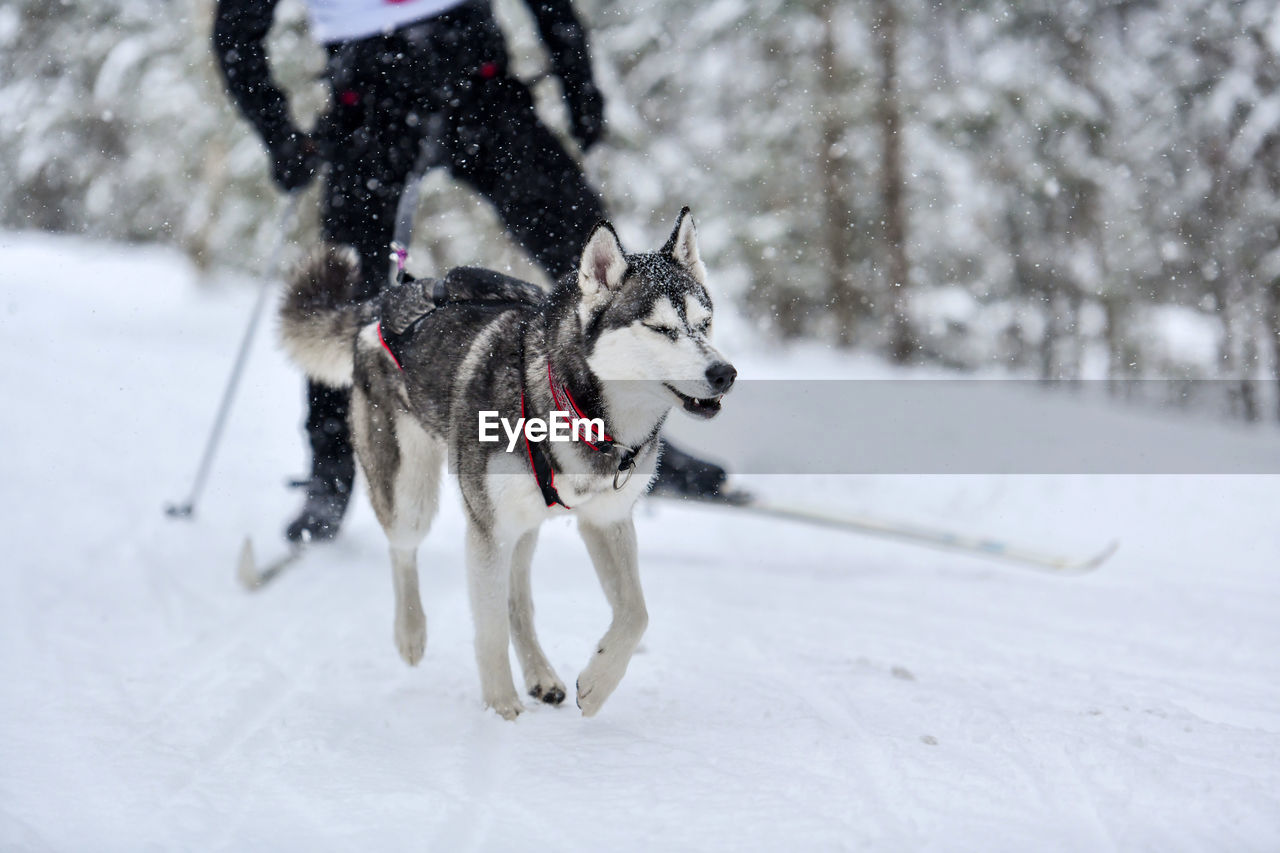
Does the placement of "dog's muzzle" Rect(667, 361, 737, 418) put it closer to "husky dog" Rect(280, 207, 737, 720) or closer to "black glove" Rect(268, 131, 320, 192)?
"husky dog" Rect(280, 207, 737, 720)

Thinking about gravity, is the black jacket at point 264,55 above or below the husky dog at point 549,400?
above

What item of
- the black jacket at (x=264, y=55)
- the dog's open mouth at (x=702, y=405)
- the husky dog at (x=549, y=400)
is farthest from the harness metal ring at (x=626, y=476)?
the black jacket at (x=264, y=55)

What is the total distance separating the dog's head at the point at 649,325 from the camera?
2.39 meters

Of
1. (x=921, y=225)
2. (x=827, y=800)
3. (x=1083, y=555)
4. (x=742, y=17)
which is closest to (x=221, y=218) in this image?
(x=742, y=17)

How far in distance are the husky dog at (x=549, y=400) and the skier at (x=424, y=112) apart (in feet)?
2.50

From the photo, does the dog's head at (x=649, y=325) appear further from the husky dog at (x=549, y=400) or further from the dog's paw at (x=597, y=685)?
the dog's paw at (x=597, y=685)

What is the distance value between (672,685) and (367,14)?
2864mm

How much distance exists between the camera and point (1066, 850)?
1.85 meters

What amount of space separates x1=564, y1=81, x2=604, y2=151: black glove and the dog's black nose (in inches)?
74.2

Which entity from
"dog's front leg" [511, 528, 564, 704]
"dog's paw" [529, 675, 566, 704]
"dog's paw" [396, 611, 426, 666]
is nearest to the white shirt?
"dog's front leg" [511, 528, 564, 704]

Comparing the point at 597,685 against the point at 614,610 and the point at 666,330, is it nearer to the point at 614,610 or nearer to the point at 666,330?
the point at 614,610

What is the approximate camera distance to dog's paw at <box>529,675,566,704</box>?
2859 mm

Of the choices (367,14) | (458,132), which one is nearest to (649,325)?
(458,132)

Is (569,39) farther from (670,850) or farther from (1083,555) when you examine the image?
(1083,555)
